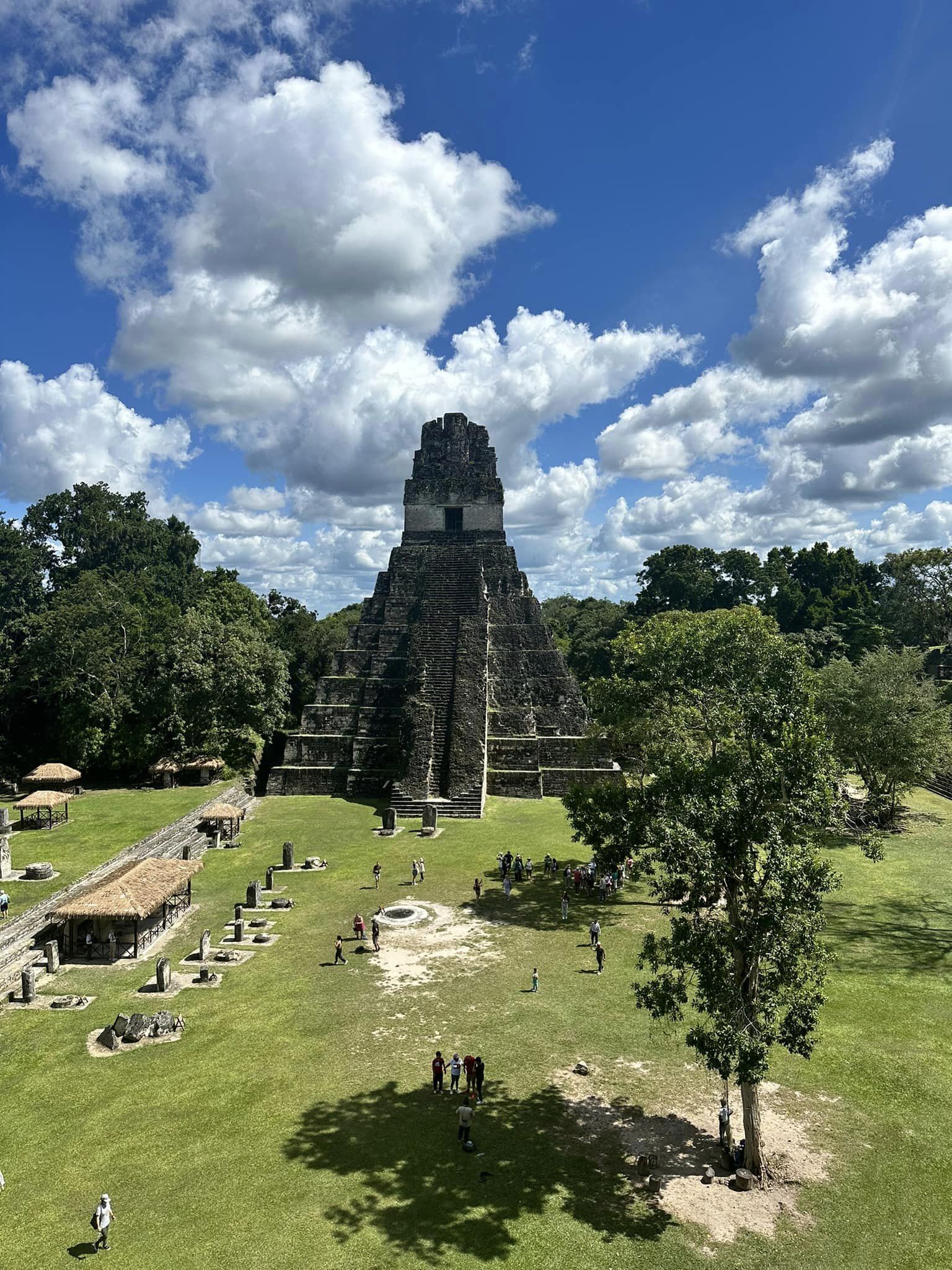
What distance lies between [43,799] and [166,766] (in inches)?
307

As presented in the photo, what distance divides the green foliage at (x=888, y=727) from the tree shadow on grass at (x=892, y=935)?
882 centimetres

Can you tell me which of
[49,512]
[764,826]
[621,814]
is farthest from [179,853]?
[49,512]

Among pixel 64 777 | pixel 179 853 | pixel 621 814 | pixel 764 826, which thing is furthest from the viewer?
pixel 64 777

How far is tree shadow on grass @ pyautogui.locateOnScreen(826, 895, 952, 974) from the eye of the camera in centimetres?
1845

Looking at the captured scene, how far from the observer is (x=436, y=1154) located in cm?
1205

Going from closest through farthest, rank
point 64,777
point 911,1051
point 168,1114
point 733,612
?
point 168,1114, point 911,1051, point 64,777, point 733,612

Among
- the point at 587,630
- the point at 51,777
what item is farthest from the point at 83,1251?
the point at 587,630

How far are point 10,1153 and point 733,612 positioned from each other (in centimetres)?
4063

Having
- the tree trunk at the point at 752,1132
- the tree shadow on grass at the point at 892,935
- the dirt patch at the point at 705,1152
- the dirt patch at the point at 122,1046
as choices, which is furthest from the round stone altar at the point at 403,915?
the tree trunk at the point at 752,1132

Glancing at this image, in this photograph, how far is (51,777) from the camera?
32188 millimetres

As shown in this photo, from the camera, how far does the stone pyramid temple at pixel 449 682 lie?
35062 mm

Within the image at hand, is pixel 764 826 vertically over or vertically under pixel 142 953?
over

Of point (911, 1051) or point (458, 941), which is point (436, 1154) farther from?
point (911, 1051)

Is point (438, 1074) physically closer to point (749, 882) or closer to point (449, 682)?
point (749, 882)
